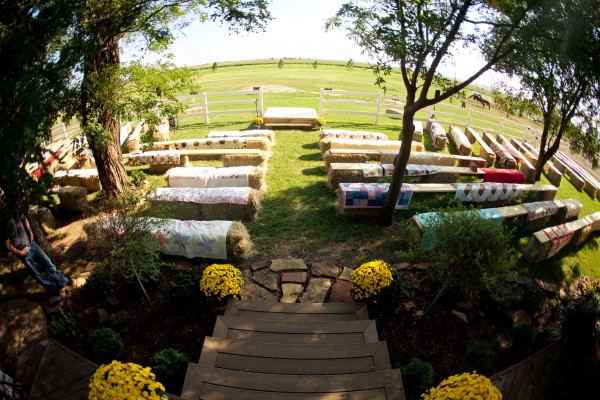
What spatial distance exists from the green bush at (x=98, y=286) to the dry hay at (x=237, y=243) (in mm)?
2129

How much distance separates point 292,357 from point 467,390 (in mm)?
2129

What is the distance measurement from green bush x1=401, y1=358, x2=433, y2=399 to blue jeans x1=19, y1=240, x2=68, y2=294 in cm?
586

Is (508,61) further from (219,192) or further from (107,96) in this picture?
(107,96)

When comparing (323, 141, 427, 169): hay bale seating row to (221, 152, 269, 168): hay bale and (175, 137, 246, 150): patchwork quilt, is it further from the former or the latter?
(175, 137, 246, 150): patchwork quilt

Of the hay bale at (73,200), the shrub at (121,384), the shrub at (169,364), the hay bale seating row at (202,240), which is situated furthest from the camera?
the hay bale at (73,200)

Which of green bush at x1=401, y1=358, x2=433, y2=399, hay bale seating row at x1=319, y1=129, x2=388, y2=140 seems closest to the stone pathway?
green bush at x1=401, y1=358, x2=433, y2=399

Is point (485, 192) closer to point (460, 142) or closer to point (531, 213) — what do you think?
point (531, 213)

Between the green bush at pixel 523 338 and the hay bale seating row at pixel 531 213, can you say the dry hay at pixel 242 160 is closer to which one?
the hay bale seating row at pixel 531 213

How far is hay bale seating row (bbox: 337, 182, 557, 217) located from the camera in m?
8.71

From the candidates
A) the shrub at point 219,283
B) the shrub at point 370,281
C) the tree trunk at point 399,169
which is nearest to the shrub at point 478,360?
the shrub at point 370,281

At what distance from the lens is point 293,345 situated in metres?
4.91

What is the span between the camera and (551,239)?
302 inches

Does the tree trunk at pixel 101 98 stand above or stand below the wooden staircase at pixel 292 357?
above

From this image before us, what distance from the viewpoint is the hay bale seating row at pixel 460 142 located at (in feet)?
45.2
